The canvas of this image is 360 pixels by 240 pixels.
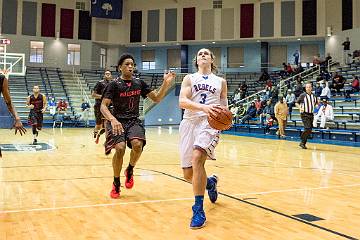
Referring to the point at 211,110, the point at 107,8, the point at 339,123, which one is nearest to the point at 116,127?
the point at 211,110

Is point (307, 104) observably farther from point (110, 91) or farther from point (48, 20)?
point (48, 20)

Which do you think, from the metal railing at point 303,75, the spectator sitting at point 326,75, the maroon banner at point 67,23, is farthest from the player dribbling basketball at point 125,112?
the maroon banner at point 67,23

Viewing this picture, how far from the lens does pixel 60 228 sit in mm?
3658

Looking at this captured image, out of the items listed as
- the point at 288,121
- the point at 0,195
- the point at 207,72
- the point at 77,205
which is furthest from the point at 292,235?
the point at 288,121

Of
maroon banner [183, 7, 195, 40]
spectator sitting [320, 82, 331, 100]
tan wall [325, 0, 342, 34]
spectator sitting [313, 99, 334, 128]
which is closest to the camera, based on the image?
spectator sitting [313, 99, 334, 128]

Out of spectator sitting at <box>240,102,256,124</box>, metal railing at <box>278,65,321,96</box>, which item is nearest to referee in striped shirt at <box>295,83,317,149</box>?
spectator sitting at <box>240,102,256,124</box>

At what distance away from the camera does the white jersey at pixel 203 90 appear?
4262 mm

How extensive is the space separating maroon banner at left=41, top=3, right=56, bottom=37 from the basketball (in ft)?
105

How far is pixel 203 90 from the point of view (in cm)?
427

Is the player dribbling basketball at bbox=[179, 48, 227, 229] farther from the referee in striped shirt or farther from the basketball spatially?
the referee in striped shirt

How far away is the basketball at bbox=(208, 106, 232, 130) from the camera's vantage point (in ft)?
12.7

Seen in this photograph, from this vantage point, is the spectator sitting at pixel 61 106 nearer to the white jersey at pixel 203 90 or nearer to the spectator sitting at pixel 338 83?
the spectator sitting at pixel 338 83

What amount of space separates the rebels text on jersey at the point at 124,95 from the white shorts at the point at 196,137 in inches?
47.1

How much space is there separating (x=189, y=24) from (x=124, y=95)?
95.4 ft
